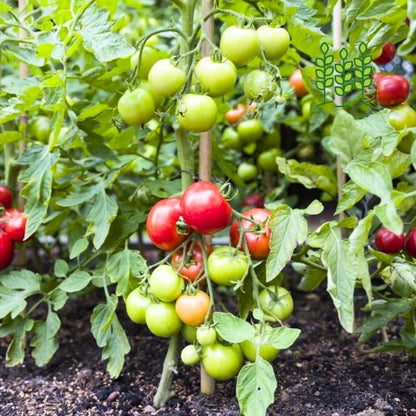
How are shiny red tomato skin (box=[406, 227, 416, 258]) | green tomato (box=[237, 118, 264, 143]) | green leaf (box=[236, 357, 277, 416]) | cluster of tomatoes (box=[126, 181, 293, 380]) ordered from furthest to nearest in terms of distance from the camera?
green tomato (box=[237, 118, 264, 143])
shiny red tomato skin (box=[406, 227, 416, 258])
cluster of tomatoes (box=[126, 181, 293, 380])
green leaf (box=[236, 357, 277, 416])

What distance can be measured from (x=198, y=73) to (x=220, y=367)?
481 mm

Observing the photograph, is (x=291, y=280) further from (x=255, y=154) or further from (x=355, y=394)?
(x=355, y=394)

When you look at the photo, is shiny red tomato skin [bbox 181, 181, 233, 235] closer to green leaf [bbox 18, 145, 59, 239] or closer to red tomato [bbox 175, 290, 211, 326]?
red tomato [bbox 175, 290, 211, 326]

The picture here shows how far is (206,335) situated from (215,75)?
1.37 ft

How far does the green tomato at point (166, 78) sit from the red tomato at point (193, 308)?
1.11 ft

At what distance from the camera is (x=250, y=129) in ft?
4.99

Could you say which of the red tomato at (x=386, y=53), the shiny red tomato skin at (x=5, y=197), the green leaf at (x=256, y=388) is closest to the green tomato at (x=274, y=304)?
the green leaf at (x=256, y=388)

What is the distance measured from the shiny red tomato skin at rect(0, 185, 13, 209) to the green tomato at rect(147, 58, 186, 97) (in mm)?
529

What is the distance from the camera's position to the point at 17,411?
1.07m

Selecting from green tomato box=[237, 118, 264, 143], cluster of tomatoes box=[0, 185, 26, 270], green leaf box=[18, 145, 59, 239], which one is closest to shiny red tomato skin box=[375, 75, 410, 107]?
green tomato box=[237, 118, 264, 143]

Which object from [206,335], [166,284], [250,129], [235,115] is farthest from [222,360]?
[235,115]

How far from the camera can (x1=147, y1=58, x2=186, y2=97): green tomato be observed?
2.95ft

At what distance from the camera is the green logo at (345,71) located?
1.08 m

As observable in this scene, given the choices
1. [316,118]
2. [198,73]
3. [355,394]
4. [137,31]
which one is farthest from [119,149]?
[137,31]
